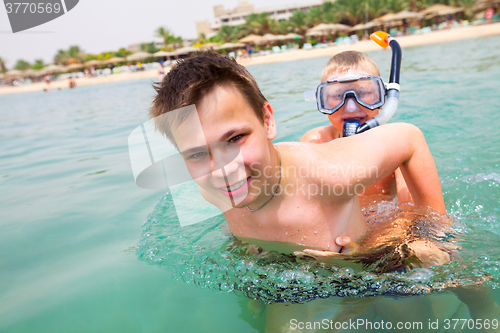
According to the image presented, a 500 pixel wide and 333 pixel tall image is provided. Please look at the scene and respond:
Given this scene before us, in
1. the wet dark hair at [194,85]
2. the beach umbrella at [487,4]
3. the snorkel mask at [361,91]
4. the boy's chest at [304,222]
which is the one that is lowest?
the boy's chest at [304,222]

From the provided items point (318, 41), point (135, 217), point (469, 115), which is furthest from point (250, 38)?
point (135, 217)

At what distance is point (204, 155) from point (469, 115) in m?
5.20

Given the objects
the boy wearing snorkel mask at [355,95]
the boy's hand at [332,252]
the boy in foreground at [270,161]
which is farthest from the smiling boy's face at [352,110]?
the boy's hand at [332,252]

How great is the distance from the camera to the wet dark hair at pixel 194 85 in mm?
1515

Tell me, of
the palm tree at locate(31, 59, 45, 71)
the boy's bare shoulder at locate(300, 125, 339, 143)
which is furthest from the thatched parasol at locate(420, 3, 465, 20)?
the palm tree at locate(31, 59, 45, 71)

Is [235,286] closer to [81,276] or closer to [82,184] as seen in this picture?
[81,276]

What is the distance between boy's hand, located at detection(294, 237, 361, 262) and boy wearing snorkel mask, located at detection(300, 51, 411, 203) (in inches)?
39.0

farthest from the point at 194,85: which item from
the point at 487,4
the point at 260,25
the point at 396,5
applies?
the point at 260,25

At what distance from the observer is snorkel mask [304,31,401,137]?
8.32ft

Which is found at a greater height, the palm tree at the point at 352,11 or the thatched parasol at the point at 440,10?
the palm tree at the point at 352,11

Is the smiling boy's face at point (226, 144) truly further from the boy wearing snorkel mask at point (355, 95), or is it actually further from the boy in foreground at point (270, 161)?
the boy wearing snorkel mask at point (355, 95)

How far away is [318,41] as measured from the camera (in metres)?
36.9

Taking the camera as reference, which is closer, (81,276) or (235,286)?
(235,286)

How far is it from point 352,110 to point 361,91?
165 millimetres
